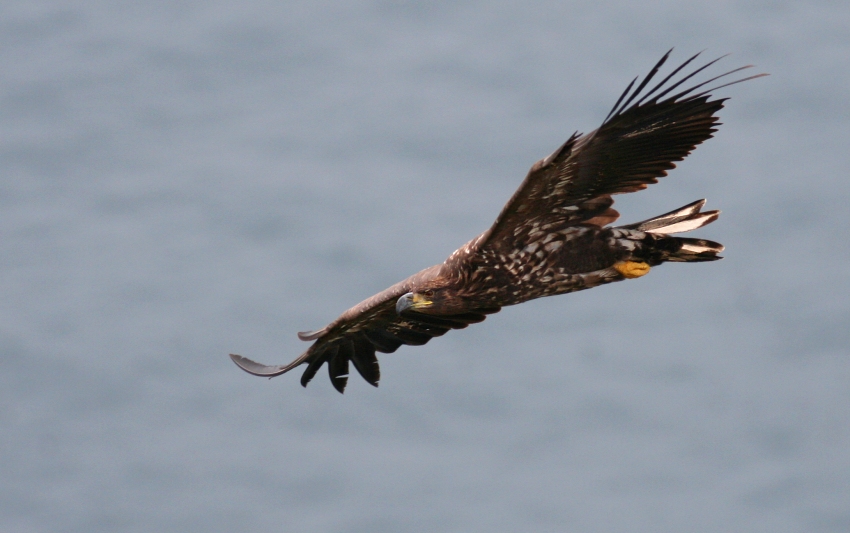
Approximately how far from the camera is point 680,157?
43.7 feet

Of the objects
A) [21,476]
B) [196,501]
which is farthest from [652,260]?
[21,476]

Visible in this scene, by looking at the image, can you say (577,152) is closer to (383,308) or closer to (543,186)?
(543,186)

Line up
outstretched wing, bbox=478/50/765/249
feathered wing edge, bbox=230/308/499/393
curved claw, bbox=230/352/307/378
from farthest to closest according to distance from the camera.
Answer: feathered wing edge, bbox=230/308/499/393
curved claw, bbox=230/352/307/378
outstretched wing, bbox=478/50/765/249

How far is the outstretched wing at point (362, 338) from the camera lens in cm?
1560

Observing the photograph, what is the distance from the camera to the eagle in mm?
13117

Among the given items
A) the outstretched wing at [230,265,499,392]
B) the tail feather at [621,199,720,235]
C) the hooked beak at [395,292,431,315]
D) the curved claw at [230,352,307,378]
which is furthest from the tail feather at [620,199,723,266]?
the curved claw at [230,352,307,378]

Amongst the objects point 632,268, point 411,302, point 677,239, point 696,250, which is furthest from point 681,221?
point 411,302

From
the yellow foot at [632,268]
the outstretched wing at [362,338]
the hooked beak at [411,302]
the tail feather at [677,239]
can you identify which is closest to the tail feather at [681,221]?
the tail feather at [677,239]

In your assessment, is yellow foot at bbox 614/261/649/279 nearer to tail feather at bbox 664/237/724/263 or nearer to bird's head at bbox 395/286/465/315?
tail feather at bbox 664/237/724/263

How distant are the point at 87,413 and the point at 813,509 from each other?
949 inches

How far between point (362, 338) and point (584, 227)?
3.19 metres

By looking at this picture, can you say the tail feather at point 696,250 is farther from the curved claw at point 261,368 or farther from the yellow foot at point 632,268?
the curved claw at point 261,368

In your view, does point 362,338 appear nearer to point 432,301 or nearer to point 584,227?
point 432,301

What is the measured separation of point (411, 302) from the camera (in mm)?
14430
